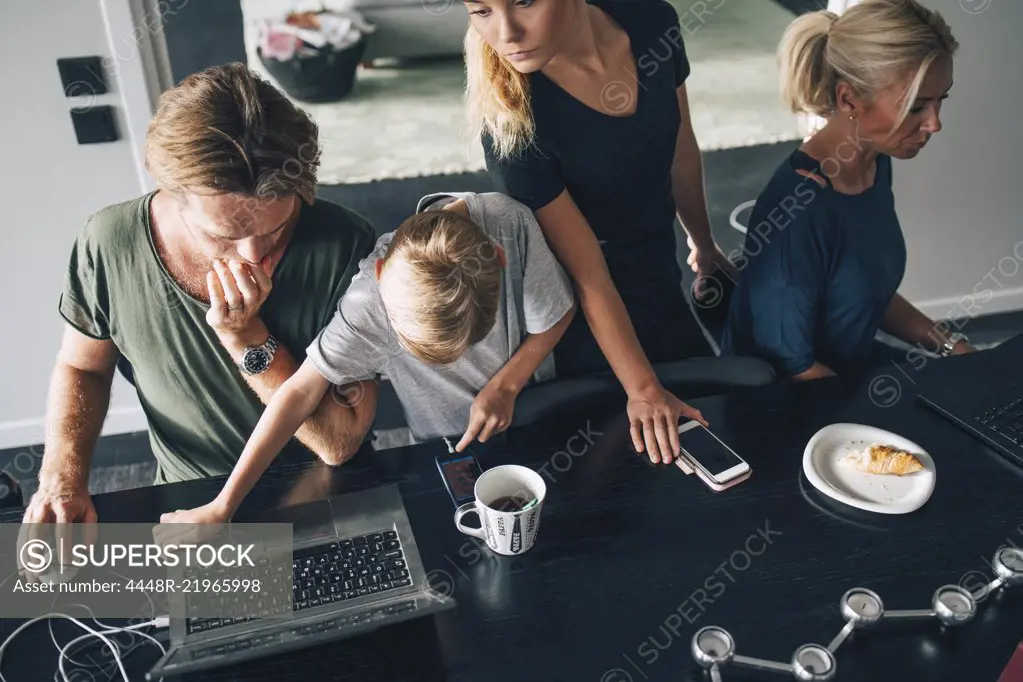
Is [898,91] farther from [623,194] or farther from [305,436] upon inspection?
[305,436]

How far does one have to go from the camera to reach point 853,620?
1.10 m

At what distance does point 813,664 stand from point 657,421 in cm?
46

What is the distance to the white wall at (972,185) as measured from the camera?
8.05 feet

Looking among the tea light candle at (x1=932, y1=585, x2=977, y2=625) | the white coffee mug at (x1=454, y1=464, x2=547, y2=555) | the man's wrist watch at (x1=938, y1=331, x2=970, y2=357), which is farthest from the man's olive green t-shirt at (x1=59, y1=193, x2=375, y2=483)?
the man's wrist watch at (x1=938, y1=331, x2=970, y2=357)

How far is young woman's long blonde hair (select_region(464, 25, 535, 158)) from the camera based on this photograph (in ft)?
4.73

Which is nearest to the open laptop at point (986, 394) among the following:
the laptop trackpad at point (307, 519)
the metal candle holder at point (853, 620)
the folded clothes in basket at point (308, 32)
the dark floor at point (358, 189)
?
the metal candle holder at point (853, 620)

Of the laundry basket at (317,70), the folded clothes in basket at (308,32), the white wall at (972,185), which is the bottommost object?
the white wall at (972,185)

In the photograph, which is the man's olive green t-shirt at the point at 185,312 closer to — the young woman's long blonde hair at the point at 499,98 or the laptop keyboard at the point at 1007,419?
the young woman's long blonde hair at the point at 499,98

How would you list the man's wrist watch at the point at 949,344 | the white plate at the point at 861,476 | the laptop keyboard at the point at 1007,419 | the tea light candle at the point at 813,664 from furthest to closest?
1. the man's wrist watch at the point at 949,344
2. the laptop keyboard at the point at 1007,419
3. the white plate at the point at 861,476
4. the tea light candle at the point at 813,664

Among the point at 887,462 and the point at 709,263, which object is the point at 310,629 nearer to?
the point at 887,462

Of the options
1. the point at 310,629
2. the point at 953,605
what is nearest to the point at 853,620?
the point at 953,605

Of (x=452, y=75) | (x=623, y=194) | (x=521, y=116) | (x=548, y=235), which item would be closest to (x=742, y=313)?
(x=623, y=194)

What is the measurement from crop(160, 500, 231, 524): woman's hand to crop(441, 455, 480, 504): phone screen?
33 centimetres

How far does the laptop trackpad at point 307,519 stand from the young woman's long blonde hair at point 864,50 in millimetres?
A: 1169
